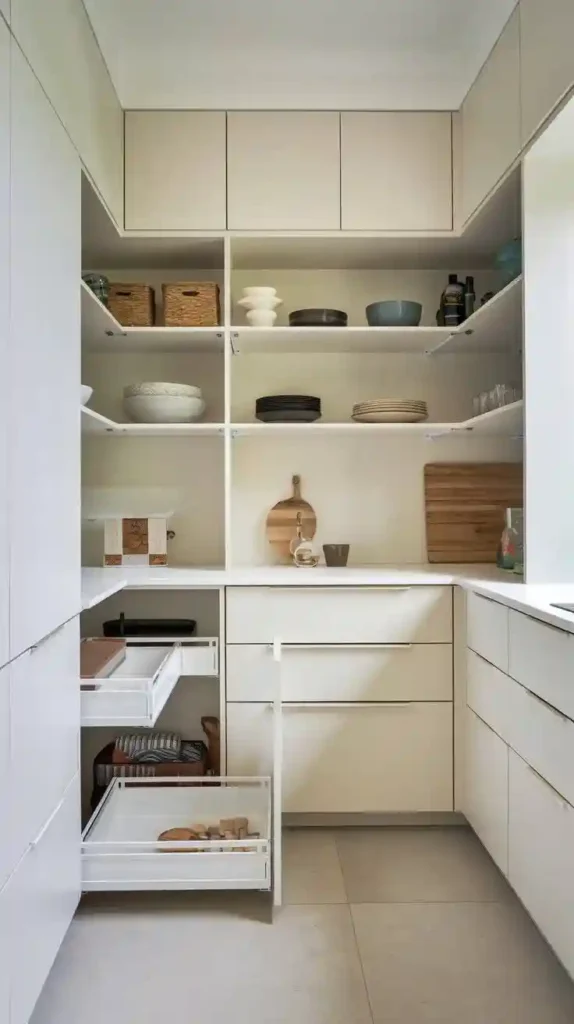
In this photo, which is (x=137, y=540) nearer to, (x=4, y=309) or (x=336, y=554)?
(x=336, y=554)

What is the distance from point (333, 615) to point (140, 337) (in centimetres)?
124

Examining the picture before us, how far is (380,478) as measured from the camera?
3.10 meters

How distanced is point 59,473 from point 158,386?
42.6 inches

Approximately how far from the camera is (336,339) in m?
2.86

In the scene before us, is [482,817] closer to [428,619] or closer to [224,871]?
[428,619]

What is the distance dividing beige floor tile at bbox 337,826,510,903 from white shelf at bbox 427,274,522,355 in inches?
68.1

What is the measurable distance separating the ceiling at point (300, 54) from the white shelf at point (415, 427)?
110 centimetres

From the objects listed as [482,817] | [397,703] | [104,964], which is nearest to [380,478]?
[397,703]

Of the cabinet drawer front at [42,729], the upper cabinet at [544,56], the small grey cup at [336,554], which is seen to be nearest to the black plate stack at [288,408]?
the small grey cup at [336,554]

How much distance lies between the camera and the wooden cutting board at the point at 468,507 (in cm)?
305

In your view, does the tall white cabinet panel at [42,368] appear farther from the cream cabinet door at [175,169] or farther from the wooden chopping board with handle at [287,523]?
the wooden chopping board with handle at [287,523]

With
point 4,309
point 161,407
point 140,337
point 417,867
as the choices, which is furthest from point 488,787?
point 140,337

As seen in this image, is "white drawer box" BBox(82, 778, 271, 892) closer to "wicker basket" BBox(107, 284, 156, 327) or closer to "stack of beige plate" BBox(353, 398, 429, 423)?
"stack of beige plate" BBox(353, 398, 429, 423)

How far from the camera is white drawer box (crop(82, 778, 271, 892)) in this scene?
6.62 ft
